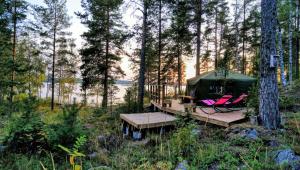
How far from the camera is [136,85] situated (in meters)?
12.9

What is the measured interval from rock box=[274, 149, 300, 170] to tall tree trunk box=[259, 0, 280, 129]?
Answer: 151 cm

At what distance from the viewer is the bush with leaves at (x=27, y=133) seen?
4312mm

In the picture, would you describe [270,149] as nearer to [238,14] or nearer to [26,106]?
[26,106]

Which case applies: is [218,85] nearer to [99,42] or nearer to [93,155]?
[93,155]

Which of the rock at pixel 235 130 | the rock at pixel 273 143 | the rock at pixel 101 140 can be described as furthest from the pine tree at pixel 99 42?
the rock at pixel 273 143

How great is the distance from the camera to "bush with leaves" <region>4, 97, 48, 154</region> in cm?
431

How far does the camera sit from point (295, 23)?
58.6ft

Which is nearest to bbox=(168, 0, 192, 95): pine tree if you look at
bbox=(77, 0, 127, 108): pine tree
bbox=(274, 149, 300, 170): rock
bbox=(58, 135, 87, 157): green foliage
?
bbox=(77, 0, 127, 108): pine tree

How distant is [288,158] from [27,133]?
4755mm

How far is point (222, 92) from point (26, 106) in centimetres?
822

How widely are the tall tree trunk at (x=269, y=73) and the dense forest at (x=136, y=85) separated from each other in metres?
0.02

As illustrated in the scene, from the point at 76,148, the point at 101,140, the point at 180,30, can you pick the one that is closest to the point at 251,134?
the point at 101,140

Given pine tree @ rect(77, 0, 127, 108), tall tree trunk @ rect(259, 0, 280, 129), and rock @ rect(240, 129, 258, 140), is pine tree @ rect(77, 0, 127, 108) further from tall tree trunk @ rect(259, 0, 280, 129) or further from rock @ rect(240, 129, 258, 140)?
rock @ rect(240, 129, 258, 140)

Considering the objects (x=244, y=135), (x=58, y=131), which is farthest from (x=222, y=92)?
→ (x=58, y=131)
